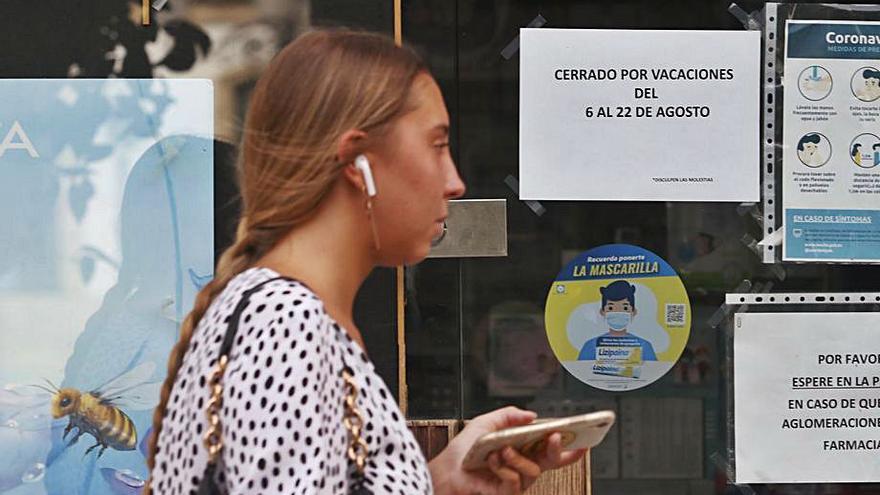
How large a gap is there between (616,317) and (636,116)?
1.98 feet

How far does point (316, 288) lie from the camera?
6.29ft

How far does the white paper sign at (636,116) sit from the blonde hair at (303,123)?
88.6 inches

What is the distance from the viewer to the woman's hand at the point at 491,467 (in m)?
2.12

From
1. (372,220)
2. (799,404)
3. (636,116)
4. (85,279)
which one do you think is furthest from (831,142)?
(372,220)

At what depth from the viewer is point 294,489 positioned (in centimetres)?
171

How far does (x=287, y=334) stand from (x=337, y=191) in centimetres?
29

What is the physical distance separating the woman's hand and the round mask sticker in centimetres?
203

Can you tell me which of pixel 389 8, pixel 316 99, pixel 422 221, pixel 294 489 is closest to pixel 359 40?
pixel 316 99

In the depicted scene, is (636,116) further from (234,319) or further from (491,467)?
(234,319)

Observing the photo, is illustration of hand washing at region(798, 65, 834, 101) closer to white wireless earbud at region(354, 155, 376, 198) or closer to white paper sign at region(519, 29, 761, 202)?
white paper sign at region(519, 29, 761, 202)

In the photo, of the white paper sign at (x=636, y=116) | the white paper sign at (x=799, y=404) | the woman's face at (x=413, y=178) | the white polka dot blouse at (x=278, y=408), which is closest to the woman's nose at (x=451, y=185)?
the woman's face at (x=413, y=178)

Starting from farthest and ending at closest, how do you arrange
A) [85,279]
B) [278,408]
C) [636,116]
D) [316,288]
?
[636,116]
[85,279]
[316,288]
[278,408]

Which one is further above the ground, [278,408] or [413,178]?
[413,178]

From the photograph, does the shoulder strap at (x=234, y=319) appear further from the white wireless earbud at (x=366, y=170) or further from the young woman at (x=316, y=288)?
the white wireless earbud at (x=366, y=170)
